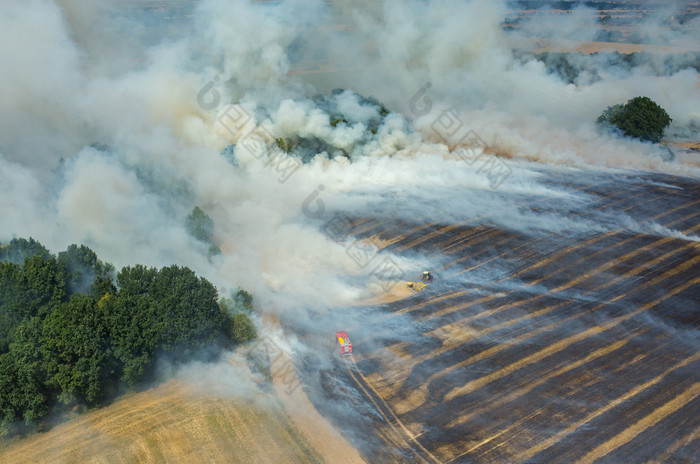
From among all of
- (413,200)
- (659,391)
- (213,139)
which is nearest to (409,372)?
(659,391)

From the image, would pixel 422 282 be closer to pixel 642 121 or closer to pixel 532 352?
pixel 532 352

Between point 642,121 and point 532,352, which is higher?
point 642,121

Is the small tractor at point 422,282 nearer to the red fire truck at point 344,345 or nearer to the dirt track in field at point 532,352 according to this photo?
the dirt track in field at point 532,352

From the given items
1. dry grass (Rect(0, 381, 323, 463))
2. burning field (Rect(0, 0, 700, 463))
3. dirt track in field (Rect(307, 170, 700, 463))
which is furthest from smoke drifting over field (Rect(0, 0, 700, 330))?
dry grass (Rect(0, 381, 323, 463))

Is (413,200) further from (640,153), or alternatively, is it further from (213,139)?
(640,153)

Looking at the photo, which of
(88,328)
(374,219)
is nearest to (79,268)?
(88,328)

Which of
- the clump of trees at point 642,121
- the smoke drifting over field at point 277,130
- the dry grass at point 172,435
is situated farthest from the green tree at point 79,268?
the clump of trees at point 642,121
